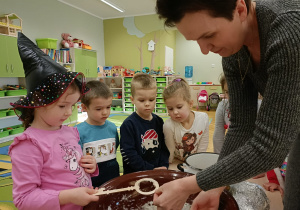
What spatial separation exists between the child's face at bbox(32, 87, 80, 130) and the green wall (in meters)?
5.22

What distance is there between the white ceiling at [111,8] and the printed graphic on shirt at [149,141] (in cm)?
416

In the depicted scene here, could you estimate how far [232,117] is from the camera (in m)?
Answer: 0.82

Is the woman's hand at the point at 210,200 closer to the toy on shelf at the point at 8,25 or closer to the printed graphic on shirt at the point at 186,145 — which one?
the printed graphic on shirt at the point at 186,145

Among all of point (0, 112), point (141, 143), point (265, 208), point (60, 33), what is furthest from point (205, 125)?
point (60, 33)

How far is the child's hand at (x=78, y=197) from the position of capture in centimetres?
63

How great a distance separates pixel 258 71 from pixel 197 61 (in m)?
6.40

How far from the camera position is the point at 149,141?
4.18ft

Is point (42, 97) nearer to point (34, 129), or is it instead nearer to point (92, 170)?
point (34, 129)

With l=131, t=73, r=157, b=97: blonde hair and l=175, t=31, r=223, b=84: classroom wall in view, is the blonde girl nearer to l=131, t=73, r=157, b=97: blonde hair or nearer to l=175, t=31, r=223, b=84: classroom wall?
l=131, t=73, r=157, b=97: blonde hair

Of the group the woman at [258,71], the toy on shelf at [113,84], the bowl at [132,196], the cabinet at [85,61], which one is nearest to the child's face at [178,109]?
the bowl at [132,196]

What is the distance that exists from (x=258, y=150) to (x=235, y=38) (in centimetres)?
29

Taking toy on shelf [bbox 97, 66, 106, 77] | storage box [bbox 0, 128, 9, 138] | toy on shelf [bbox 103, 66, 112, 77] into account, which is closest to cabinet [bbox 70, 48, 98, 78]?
toy on shelf [bbox 97, 66, 106, 77]

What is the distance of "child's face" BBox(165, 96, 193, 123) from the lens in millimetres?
1325

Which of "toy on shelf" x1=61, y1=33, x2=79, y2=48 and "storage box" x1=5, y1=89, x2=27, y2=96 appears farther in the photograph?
"toy on shelf" x1=61, y1=33, x2=79, y2=48
